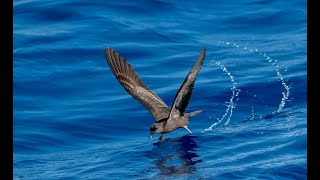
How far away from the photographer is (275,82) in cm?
1355

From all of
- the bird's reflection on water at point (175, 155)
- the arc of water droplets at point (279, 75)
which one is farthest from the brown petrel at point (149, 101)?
the arc of water droplets at point (279, 75)

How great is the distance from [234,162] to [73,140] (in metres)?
2.91

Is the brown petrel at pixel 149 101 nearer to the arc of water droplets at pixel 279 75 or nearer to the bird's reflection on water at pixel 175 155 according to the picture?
the bird's reflection on water at pixel 175 155

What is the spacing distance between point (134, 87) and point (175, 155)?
1.10 m

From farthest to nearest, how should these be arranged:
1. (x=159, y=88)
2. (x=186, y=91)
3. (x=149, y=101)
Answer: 1. (x=159, y=88)
2. (x=149, y=101)
3. (x=186, y=91)

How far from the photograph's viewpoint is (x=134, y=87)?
9742 millimetres

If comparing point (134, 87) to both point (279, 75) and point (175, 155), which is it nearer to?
point (175, 155)

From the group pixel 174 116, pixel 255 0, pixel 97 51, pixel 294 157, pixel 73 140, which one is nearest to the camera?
pixel 174 116

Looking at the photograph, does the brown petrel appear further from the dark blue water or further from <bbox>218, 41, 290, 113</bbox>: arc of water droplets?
<bbox>218, 41, 290, 113</bbox>: arc of water droplets

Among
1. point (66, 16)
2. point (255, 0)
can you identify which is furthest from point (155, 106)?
point (255, 0)

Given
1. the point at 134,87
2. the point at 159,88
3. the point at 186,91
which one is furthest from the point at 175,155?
the point at 159,88

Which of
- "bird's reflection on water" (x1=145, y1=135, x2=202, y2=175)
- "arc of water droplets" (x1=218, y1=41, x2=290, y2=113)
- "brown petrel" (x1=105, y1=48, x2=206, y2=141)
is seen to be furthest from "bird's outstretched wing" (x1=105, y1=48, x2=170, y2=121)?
"arc of water droplets" (x1=218, y1=41, x2=290, y2=113)

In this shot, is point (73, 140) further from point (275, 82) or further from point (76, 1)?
point (76, 1)

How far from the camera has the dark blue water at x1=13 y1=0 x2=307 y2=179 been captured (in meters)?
10.2
